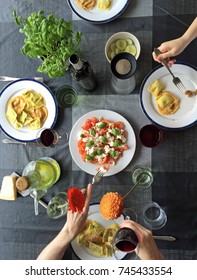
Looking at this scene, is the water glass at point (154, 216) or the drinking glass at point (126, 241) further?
the water glass at point (154, 216)

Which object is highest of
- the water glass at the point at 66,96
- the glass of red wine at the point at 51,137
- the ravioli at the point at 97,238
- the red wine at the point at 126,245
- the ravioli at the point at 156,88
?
the ravioli at the point at 156,88

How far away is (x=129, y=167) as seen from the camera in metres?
1.23

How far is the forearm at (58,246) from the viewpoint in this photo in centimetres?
114

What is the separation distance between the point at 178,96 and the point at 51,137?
0.47 metres

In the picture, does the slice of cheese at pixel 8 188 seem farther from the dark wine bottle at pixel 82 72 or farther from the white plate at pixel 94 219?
the dark wine bottle at pixel 82 72

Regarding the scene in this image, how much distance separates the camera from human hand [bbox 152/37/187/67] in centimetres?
113

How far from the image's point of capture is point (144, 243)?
42.6 inches

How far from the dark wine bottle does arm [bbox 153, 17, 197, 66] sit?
23 cm

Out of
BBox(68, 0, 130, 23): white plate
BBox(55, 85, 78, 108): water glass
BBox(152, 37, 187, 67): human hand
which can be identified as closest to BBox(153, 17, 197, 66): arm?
BBox(152, 37, 187, 67): human hand

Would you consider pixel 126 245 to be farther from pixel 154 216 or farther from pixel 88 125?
pixel 88 125

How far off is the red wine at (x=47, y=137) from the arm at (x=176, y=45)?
1.45 feet

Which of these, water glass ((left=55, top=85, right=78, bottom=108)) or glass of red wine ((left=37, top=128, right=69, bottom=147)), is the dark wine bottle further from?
glass of red wine ((left=37, top=128, right=69, bottom=147))

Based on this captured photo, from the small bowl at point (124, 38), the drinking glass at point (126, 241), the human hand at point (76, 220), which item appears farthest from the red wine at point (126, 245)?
the small bowl at point (124, 38)
